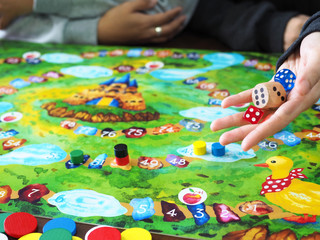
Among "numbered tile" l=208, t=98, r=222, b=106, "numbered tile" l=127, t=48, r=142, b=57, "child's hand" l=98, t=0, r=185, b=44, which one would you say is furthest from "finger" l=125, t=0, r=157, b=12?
"numbered tile" l=208, t=98, r=222, b=106

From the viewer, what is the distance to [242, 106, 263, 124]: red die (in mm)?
564

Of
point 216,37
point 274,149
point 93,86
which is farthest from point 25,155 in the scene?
point 216,37

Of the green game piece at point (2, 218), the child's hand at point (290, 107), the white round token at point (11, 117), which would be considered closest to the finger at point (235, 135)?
the child's hand at point (290, 107)

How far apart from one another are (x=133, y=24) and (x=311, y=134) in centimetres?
65

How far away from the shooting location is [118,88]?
0.83 m

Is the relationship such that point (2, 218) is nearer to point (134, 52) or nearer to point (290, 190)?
point (290, 190)

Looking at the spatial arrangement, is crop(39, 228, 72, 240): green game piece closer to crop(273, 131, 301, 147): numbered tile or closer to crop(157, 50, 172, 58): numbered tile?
crop(273, 131, 301, 147): numbered tile

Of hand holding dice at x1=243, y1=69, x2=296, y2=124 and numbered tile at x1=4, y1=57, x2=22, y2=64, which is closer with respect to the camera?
hand holding dice at x1=243, y1=69, x2=296, y2=124

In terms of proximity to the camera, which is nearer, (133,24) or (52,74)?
(52,74)

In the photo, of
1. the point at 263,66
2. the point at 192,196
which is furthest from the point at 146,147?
the point at 263,66

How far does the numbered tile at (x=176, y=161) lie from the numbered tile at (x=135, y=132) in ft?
0.28

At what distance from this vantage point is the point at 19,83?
2.85ft

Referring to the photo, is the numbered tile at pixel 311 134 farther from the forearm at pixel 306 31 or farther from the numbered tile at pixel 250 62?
the numbered tile at pixel 250 62

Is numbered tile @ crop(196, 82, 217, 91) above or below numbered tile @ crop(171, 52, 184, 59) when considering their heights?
below
